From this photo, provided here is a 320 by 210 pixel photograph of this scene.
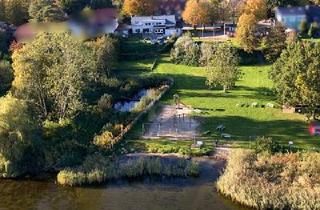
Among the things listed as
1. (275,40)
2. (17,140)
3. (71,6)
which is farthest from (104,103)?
(275,40)

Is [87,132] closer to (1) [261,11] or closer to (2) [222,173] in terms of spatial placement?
(2) [222,173]

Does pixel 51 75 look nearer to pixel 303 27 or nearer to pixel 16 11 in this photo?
pixel 16 11

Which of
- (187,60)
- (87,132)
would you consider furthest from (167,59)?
(87,132)

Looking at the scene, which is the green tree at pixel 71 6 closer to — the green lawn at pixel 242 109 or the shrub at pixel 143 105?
the green lawn at pixel 242 109

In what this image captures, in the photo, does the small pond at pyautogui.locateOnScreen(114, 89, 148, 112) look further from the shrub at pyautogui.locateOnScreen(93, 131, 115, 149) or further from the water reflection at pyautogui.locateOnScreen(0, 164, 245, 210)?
the water reflection at pyautogui.locateOnScreen(0, 164, 245, 210)

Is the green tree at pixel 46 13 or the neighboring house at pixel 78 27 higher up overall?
the green tree at pixel 46 13

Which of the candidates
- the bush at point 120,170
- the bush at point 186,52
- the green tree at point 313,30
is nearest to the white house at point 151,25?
the bush at point 186,52

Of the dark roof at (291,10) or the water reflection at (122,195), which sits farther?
the dark roof at (291,10)

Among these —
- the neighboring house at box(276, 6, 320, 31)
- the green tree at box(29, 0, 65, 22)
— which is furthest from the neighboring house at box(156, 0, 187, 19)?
the green tree at box(29, 0, 65, 22)
